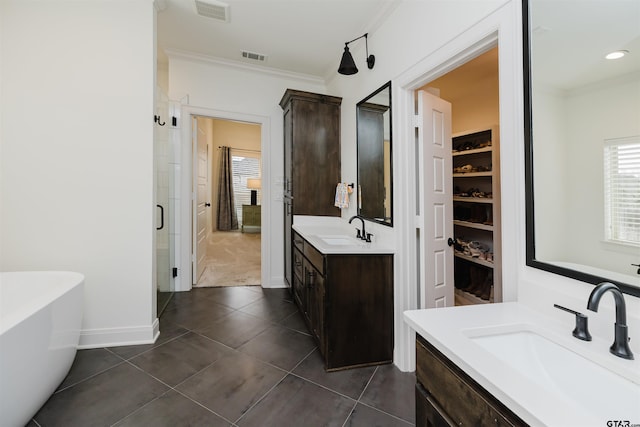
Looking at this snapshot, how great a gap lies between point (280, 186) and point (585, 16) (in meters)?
3.17

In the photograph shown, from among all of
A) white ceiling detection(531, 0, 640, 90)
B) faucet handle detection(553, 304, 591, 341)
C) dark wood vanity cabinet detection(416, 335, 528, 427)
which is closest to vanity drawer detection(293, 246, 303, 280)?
dark wood vanity cabinet detection(416, 335, 528, 427)

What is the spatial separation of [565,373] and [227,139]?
329 inches

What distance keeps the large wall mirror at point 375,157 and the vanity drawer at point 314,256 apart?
2.00ft

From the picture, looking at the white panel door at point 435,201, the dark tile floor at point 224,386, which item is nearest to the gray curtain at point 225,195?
the dark tile floor at point 224,386

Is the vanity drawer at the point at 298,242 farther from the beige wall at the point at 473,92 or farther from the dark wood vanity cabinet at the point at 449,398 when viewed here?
the beige wall at the point at 473,92

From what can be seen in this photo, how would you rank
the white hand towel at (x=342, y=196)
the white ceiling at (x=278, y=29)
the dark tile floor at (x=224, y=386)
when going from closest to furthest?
the dark tile floor at (x=224, y=386), the white ceiling at (x=278, y=29), the white hand towel at (x=342, y=196)

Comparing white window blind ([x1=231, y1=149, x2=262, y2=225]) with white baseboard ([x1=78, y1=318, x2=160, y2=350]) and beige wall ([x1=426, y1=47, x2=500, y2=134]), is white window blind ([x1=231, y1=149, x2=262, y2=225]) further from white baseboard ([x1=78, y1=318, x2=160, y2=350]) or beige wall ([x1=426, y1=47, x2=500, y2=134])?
white baseboard ([x1=78, y1=318, x2=160, y2=350])

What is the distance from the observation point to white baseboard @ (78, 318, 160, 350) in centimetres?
225

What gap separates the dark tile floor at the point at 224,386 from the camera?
1546 millimetres

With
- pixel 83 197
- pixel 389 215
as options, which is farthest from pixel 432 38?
pixel 83 197

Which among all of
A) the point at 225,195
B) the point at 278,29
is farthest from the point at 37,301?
the point at 225,195

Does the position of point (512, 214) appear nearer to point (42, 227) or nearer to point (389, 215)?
point (389, 215)

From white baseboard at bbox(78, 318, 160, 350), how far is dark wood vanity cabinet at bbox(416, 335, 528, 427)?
7.39 ft

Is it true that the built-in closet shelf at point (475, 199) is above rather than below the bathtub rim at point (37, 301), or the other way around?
above
